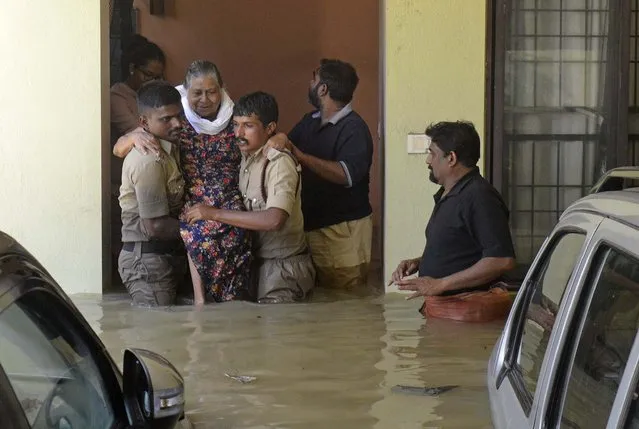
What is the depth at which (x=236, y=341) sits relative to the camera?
6523 mm

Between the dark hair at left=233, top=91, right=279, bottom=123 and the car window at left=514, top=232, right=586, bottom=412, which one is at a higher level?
the dark hair at left=233, top=91, right=279, bottom=123

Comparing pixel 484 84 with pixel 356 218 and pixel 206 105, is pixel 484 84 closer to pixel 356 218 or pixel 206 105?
pixel 356 218

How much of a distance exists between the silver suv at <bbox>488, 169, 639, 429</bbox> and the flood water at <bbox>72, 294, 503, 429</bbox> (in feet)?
5.12

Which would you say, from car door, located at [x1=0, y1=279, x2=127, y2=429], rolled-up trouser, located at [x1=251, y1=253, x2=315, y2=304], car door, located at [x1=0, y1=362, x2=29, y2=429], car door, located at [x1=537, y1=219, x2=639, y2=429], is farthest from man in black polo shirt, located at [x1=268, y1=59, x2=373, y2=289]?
car door, located at [x1=0, y1=362, x2=29, y2=429]

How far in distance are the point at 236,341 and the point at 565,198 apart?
2.88m

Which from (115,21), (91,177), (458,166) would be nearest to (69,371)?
(458,166)

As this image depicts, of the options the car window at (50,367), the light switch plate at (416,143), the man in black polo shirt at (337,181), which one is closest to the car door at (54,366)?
the car window at (50,367)

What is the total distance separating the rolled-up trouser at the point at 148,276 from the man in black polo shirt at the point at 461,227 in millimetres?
1667

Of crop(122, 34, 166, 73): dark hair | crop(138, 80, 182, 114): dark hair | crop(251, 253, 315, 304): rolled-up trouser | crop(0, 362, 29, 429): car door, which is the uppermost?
crop(122, 34, 166, 73): dark hair

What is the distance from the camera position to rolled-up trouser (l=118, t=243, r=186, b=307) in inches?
299

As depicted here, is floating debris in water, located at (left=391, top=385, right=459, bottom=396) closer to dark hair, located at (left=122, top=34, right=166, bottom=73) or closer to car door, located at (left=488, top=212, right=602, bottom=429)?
car door, located at (left=488, top=212, right=602, bottom=429)

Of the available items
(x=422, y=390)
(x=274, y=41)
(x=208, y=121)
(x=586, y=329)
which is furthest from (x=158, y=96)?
(x=586, y=329)

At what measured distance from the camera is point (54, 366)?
2844mm

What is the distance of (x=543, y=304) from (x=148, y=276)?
4.49 meters
